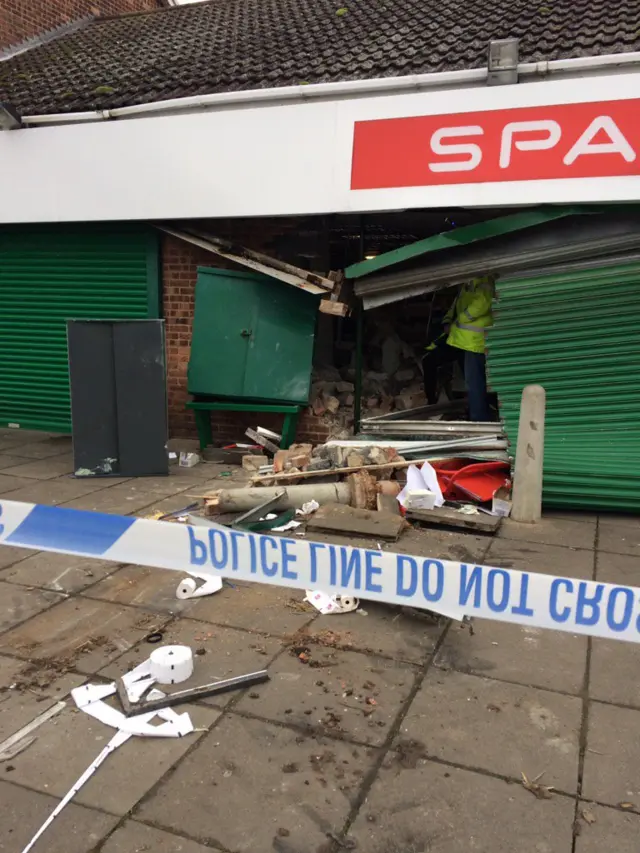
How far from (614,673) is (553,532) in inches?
80.1

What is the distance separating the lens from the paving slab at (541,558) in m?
4.42

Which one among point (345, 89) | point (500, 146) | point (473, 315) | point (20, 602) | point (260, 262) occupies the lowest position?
point (20, 602)

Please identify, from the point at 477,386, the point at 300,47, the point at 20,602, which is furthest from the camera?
the point at 300,47

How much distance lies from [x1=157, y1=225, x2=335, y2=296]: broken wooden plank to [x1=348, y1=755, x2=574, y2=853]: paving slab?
5442mm

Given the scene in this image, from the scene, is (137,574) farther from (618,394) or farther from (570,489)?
(618,394)

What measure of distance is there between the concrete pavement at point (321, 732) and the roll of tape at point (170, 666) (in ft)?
0.33

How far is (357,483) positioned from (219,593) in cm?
191

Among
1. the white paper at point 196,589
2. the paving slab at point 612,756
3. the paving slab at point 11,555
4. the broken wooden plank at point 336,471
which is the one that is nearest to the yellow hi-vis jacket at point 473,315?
the broken wooden plank at point 336,471

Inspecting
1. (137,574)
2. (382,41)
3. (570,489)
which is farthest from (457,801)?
(382,41)

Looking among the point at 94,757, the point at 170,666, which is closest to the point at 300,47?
the point at 170,666

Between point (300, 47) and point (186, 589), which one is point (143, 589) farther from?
point (300, 47)

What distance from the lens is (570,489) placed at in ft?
18.5

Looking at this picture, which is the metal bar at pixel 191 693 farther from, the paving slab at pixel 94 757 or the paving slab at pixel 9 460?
the paving slab at pixel 9 460

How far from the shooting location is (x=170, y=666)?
3049 millimetres
